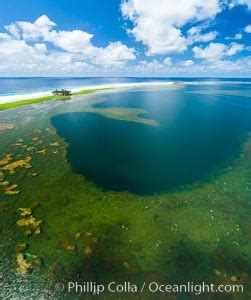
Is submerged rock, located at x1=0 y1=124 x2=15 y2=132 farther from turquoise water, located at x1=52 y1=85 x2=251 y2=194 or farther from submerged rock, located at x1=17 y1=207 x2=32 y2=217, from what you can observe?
submerged rock, located at x1=17 y1=207 x2=32 y2=217

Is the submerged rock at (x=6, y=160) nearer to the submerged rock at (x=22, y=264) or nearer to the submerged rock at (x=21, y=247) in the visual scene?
the submerged rock at (x=21, y=247)

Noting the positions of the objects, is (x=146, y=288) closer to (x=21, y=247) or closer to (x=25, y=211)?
(x=21, y=247)

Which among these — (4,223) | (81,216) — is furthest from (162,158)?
(4,223)

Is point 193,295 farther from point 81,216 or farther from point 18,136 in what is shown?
point 18,136

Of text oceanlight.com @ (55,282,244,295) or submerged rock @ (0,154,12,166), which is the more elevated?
text oceanlight.com @ (55,282,244,295)

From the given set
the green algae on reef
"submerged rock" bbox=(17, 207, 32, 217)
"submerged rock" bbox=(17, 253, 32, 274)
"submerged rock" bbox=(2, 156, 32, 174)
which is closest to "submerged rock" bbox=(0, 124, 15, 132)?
"submerged rock" bbox=(2, 156, 32, 174)

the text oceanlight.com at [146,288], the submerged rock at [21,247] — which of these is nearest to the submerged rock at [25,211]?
the submerged rock at [21,247]
